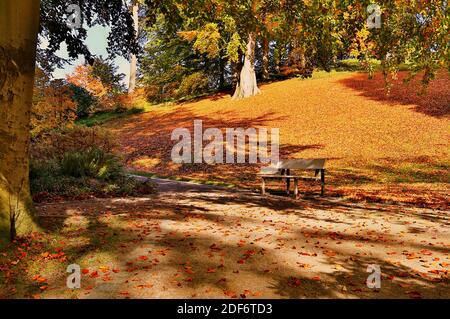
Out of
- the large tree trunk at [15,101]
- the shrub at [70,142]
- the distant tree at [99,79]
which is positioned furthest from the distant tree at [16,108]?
the distant tree at [99,79]

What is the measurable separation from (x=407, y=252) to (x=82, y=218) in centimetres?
582

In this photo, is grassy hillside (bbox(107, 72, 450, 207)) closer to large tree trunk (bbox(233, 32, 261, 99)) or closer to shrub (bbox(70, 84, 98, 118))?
large tree trunk (bbox(233, 32, 261, 99))

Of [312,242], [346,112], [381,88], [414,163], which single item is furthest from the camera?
[381,88]

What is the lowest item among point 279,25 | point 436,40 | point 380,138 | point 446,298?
point 446,298

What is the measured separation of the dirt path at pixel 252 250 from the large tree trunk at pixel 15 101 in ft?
3.92

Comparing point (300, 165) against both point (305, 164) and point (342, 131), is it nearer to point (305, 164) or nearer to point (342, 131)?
point (305, 164)

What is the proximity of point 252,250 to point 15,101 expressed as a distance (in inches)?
162

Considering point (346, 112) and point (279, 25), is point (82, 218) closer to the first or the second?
point (279, 25)

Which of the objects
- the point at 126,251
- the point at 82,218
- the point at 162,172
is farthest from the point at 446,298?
the point at 162,172

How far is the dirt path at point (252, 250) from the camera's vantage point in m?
4.77

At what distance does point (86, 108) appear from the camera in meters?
40.1

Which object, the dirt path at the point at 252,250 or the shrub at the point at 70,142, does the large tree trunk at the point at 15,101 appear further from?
the shrub at the point at 70,142

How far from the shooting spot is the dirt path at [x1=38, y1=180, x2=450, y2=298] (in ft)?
15.6

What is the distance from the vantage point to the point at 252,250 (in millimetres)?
6223
